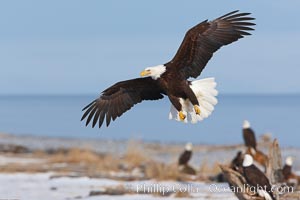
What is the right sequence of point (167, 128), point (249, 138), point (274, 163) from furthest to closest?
point (167, 128) → point (249, 138) → point (274, 163)

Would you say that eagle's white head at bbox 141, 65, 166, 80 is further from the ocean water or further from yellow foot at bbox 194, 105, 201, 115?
the ocean water

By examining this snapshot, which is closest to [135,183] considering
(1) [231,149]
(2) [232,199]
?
(2) [232,199]

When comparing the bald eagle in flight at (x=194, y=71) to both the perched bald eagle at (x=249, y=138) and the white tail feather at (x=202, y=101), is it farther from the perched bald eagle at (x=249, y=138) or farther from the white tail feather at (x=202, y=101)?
the perched bald eagle at (x=249, y=138)

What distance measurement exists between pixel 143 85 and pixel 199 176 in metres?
5.35

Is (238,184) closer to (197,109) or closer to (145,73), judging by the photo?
(197,109)

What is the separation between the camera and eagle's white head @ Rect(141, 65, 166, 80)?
8773 millimetres

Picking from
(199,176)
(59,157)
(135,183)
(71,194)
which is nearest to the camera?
(71,194)

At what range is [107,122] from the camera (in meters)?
9.52

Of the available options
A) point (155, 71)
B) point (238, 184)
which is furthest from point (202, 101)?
point (238, 184)

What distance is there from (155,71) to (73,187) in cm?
442

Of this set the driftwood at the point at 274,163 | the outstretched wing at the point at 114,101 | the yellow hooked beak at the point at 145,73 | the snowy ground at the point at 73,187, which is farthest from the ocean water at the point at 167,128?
the yellow hooked beak at the point at 145,73

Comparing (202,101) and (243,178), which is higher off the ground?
(202,101)

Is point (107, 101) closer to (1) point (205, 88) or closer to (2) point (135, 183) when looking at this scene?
(1) point (205, 88)

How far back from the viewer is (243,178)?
31.0ft
